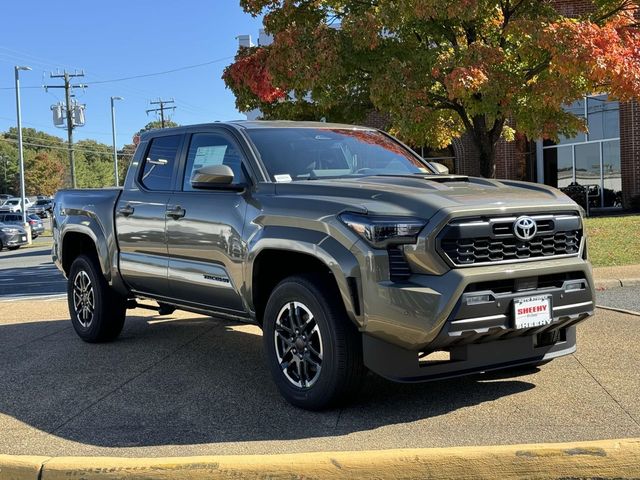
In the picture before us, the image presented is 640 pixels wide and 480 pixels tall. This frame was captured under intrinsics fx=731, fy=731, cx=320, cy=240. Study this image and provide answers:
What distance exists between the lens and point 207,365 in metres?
6.29

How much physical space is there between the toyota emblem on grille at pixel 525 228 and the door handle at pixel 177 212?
8.60 ft

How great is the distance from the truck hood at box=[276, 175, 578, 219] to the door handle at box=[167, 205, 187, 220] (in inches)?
42.3

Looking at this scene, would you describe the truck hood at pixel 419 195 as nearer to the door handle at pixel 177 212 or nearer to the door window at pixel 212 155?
the door window at pixel 212 155

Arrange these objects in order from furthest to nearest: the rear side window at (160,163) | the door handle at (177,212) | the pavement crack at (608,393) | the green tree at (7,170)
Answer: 1. the green tree at (7,170)
2. the rear side window at (160,163)
3. the door handle at (177,212)
4. the pavement crack at (608,393)

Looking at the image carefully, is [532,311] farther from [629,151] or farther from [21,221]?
[21,221]

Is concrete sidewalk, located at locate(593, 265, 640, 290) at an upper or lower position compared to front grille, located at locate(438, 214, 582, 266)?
lower

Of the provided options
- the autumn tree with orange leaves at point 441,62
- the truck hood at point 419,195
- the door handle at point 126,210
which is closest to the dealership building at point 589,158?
the autumn tree with orange leaves at point 441,62

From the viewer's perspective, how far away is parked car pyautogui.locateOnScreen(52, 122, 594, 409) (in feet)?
14.0

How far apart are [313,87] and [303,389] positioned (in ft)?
28.1

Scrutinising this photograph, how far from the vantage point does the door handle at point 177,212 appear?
5811mm

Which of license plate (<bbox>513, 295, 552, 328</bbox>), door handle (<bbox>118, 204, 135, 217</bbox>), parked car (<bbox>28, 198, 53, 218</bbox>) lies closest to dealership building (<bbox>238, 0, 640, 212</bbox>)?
door handle (<bbox>118, 204, 135, 217</bbox>)

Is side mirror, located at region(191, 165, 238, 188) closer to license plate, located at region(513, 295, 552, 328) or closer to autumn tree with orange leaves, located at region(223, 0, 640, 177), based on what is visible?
license plate, located at region(513, 295, 552, 328)

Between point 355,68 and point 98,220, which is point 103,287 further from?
point 355,68

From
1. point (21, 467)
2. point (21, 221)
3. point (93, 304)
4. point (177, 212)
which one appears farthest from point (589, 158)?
point (21, 221)
